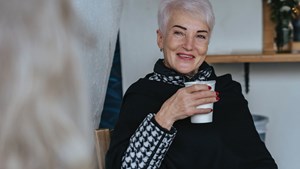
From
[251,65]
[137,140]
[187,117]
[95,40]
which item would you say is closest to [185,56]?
[187,117]

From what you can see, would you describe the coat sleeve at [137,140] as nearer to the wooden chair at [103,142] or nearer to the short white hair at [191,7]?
the wooden chair at [103,142]

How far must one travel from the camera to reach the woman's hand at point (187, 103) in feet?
4.06

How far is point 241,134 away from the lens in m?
1.51

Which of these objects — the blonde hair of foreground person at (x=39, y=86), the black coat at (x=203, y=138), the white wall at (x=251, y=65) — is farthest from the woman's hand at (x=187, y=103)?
the white wall at (x=251, y=65)

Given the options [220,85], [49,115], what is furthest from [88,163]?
[220,85]

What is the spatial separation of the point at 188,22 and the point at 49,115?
4.03 feet

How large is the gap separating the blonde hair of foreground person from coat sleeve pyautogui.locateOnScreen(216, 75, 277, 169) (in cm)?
118

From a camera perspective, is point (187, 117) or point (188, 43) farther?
point (188, 43)

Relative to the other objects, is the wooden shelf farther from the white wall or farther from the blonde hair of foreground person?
the blonde hair of foreground person

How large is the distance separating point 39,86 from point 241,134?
4.12ft

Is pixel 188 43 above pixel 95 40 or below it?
below

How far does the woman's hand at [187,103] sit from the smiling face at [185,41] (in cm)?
31

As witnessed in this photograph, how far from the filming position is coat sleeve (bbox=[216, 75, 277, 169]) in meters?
1.45

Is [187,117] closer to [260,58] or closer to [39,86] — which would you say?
[39,86]
